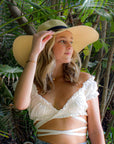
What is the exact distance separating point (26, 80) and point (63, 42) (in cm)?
43

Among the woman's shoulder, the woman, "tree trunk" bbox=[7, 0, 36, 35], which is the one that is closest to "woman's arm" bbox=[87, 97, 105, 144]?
the woman

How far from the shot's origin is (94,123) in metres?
1.25

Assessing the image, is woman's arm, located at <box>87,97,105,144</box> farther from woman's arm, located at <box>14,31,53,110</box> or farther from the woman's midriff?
woman's arm, located at <box>14,31,53,110</box>

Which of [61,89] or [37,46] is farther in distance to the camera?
[61,89]

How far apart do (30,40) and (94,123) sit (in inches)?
31.9

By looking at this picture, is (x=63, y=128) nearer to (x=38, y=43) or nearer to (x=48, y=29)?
(x=38, y=43)

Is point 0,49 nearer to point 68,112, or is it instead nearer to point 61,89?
point 61,89

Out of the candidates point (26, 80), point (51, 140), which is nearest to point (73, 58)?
point (26, 80)

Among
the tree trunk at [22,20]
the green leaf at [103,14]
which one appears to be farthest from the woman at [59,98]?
the tree trunk at [22,20]

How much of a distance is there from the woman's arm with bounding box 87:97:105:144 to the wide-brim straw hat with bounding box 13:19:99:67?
0.57m

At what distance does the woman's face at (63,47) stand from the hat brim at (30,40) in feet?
0.31

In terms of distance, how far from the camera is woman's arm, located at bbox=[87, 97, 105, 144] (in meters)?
1.22

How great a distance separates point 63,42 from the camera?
1288 mm

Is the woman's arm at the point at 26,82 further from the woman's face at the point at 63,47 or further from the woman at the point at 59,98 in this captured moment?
the woman's face at the point at 63,47
